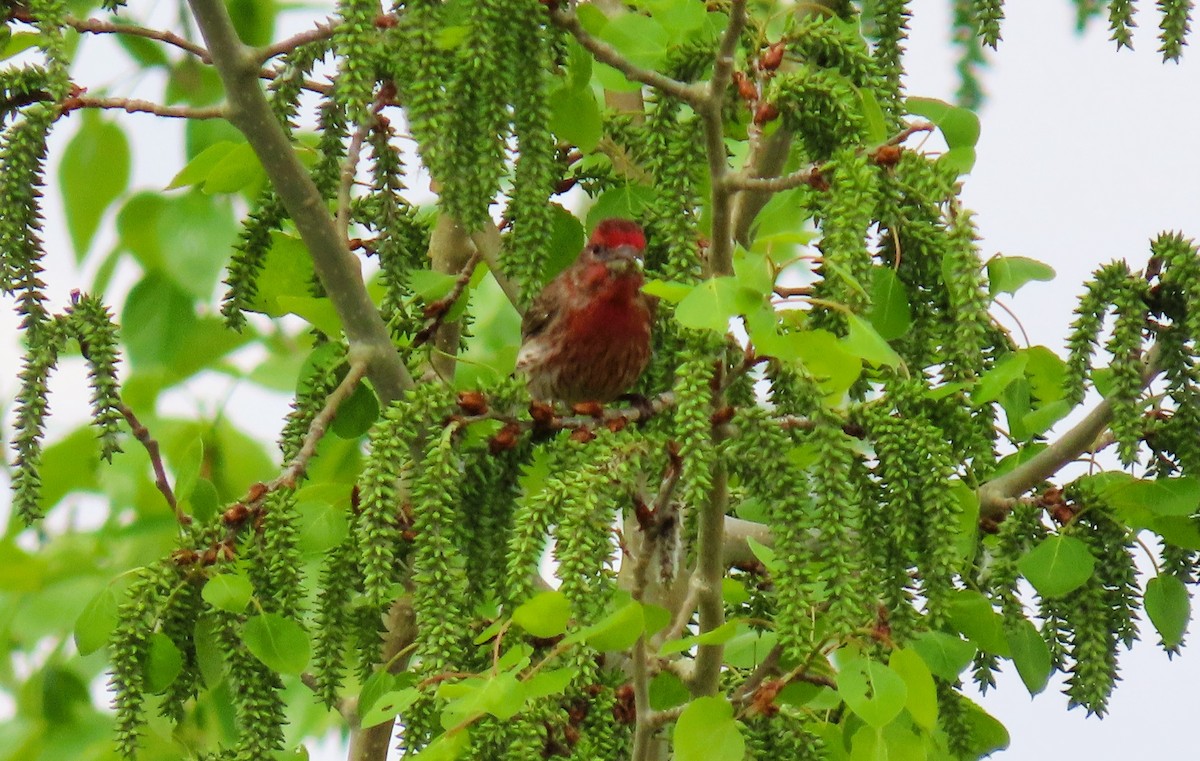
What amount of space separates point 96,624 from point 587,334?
132 cm

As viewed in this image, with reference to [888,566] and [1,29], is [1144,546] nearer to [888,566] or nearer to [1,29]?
[888,566]

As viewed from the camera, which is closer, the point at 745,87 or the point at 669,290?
the point at 669,290

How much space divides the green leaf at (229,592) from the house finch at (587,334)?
120 cm

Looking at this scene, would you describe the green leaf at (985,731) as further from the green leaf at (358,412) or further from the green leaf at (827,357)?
the green leaf at (358,412)

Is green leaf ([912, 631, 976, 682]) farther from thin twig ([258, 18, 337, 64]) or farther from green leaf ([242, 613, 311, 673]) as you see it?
thin twig ([258, 18, 337, 64])

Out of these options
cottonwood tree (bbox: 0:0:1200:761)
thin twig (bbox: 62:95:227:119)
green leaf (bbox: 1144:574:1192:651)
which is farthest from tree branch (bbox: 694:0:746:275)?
green leaf (bbox: 1144:574:1192:651)

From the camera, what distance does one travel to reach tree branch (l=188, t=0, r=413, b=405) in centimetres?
210

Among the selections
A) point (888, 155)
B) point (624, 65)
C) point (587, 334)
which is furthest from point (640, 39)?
point (587, 334)

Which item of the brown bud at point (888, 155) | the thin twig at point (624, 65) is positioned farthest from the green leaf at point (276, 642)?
the brown bud at point (888, 155)

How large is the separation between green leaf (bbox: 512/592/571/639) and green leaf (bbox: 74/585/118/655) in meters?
0.83

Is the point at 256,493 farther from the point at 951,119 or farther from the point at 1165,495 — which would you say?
the point at 1165,495

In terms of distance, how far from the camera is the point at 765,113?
192cm

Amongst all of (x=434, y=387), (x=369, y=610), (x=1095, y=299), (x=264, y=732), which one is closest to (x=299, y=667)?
(x=264, y=732)

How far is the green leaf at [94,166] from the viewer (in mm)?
3041
